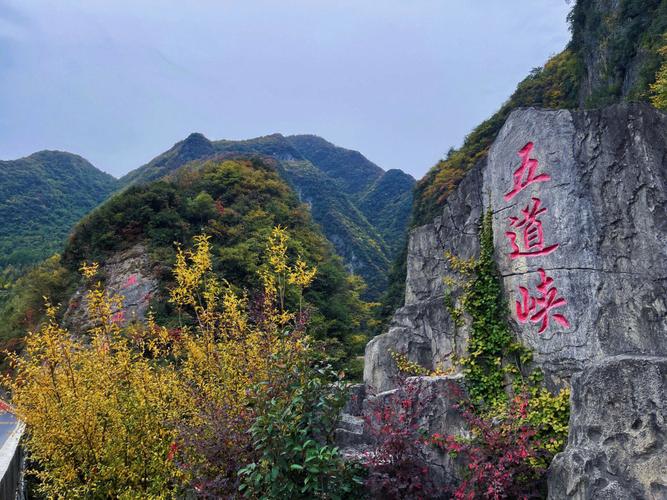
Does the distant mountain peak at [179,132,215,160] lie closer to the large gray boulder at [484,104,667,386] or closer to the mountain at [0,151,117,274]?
the mountain at [0,151,117,274]

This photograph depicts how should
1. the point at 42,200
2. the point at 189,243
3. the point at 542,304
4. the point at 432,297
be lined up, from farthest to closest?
1. the point at 42,200
2. the point at 189,243
3. the point at 432,297
4. the point at 542,304

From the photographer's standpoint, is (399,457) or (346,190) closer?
(399,457)

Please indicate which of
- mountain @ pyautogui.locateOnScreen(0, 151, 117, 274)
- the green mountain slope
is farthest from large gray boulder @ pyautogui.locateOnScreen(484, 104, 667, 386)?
mountain @ pyautogui.locateOnScreen(0, 151, 117, 274)

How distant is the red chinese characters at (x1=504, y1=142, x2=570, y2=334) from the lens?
4082 millimetres

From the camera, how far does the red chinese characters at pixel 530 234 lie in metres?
4.20

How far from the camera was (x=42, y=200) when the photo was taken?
119 ft

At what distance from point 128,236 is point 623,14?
18.0 meters

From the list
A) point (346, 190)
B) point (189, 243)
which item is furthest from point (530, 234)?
point (346, 190)

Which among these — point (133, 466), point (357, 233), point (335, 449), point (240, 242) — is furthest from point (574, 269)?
point (357, 233)

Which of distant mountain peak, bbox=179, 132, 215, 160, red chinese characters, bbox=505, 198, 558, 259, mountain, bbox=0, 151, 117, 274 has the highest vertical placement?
distant mountain peak, bbox=179, 132, 215, 160

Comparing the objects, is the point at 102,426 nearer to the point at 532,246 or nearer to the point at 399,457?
the point at 399,457

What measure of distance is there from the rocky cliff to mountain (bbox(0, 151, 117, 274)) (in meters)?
29.3

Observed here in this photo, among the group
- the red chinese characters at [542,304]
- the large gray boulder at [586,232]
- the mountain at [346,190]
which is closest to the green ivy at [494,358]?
the large gray boulder at [586,232]

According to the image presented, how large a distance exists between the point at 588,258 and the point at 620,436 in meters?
1.62
